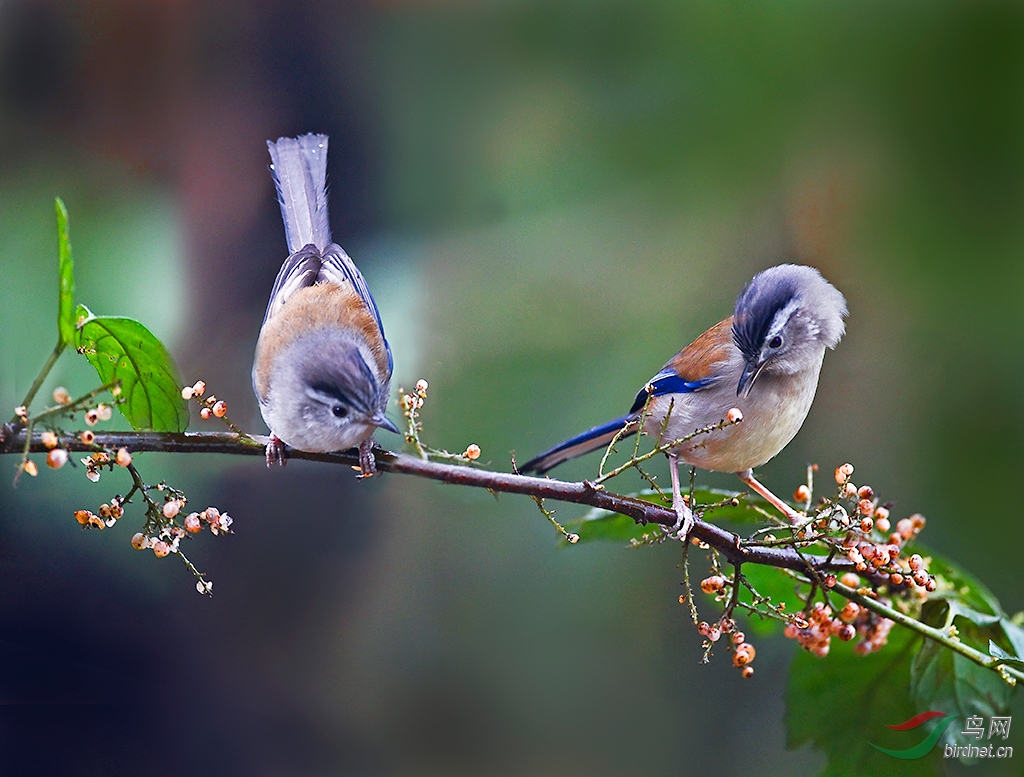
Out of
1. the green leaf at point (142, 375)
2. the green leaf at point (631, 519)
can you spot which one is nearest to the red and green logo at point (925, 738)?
the green leaf at point (631, 519)

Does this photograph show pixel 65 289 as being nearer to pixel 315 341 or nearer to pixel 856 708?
pixel 315 341

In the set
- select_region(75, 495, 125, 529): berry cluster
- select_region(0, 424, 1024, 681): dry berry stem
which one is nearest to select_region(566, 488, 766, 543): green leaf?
select_region(0, 424, 1024, 681): dry berry stem

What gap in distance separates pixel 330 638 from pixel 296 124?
0.77 m

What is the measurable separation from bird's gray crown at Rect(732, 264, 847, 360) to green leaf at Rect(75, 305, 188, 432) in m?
0.55

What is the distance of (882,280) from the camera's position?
5.28ft

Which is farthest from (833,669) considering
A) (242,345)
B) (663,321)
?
(242,345)

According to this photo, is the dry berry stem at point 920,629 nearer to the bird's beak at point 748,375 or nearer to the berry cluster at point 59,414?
the bird's beak at point 748,375

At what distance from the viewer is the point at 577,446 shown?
949 millimetres

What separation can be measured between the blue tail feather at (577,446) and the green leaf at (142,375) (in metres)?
0.40

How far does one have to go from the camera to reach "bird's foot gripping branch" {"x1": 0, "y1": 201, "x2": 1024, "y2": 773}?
710mm

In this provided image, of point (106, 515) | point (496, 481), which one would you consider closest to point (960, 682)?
point (496, 481)

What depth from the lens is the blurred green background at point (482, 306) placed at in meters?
1.10

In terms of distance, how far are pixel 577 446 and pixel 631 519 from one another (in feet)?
0.34

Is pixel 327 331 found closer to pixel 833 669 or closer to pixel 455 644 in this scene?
pixel 455 644
